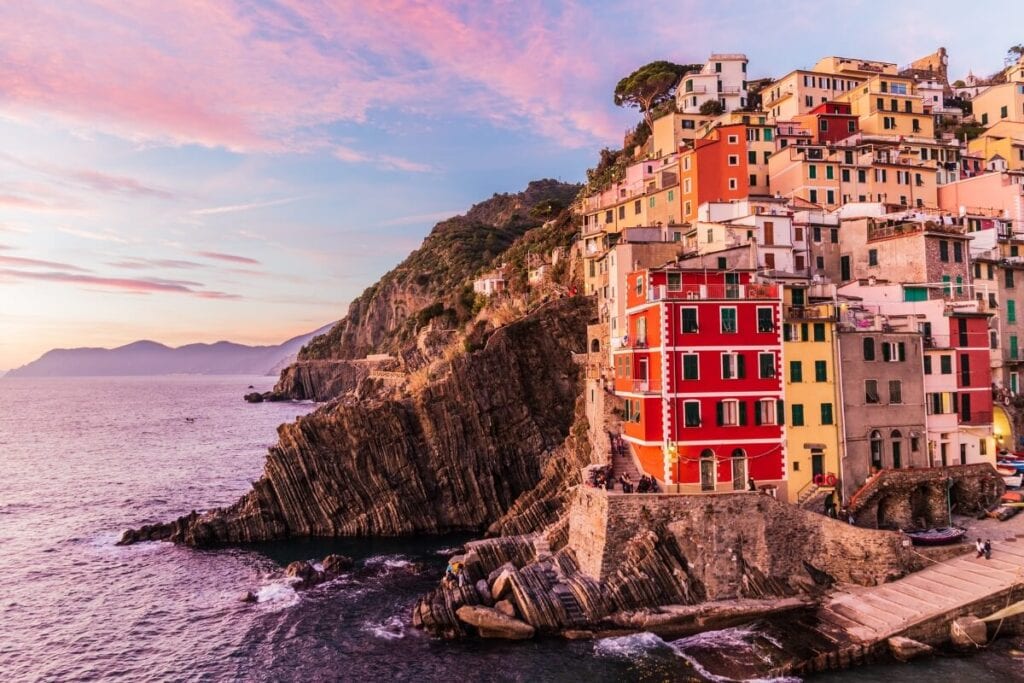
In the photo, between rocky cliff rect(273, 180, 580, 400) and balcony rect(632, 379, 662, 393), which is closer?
balcony rect(632, 379, 662, 393)

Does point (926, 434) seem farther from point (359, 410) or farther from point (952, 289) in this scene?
point (359, 410)

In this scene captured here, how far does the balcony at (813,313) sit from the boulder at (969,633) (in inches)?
678

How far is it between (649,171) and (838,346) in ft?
133

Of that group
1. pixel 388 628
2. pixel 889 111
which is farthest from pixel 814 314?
pixel 889 111

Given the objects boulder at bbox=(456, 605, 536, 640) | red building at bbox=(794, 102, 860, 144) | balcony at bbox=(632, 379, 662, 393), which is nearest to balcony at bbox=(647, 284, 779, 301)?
balcony at bbox=(632, 379, 662, 393)

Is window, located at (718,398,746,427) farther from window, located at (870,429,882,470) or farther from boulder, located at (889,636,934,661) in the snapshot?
boulder, located at (889,636,934,661)

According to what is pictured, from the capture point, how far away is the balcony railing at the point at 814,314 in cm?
4112

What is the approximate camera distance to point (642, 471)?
42531mm

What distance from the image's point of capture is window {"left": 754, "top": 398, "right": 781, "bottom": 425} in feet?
132

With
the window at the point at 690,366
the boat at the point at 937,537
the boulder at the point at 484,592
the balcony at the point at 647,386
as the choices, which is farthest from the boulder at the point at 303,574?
the boat at the point at 937,537

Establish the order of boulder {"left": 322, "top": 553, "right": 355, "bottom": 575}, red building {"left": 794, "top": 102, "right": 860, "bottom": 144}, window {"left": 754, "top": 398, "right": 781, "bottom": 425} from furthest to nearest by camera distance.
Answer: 1. red building {"left": 794, "top": 102, "right": 860, "bottom": 144}
2. boulder {"left": 322, "top": 553, "right": 355, "bottom": 575}
3. window {"left": 754, "top": 398, "right": 781, "bottom": 425}

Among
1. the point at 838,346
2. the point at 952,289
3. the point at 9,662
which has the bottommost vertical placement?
the point at 9,662

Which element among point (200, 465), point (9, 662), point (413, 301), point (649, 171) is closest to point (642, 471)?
point (9, 662)

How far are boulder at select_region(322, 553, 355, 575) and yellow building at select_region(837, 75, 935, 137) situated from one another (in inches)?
2819
